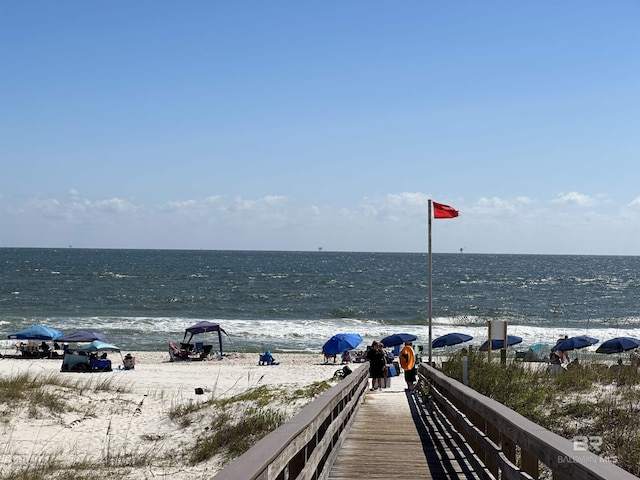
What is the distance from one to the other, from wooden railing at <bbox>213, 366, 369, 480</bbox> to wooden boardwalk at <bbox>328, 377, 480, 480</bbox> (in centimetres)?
24

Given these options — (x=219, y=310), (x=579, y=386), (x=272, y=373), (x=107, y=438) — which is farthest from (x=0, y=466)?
(x=219, y=310)

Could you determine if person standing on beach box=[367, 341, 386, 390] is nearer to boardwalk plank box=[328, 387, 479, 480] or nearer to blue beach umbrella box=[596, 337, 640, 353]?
boardwalk plank box=[328, 387, 479, 480]

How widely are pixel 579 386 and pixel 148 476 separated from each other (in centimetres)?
693

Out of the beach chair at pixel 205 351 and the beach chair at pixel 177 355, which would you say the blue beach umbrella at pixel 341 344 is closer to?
the beach chair at pixel 205 351

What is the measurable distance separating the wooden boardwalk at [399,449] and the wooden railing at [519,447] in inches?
11.0

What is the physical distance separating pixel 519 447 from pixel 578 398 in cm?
583

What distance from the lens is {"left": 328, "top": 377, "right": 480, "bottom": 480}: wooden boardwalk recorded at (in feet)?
21.9

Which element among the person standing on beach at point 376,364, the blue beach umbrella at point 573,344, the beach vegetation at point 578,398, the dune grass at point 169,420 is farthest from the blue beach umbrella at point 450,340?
the beach vegetation at point 578,398

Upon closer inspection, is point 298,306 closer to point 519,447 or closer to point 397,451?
point 397,451

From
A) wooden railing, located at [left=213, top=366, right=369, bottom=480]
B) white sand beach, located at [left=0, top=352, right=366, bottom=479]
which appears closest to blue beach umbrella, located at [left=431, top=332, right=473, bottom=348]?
white sand beach, located at [left=0, top=352, right=366, bottom=479]

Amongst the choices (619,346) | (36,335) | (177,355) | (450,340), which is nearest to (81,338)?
(36,335)

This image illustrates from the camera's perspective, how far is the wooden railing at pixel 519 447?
10.8 ft

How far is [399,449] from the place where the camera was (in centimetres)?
788

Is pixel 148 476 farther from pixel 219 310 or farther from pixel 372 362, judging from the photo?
pixel 219 310
